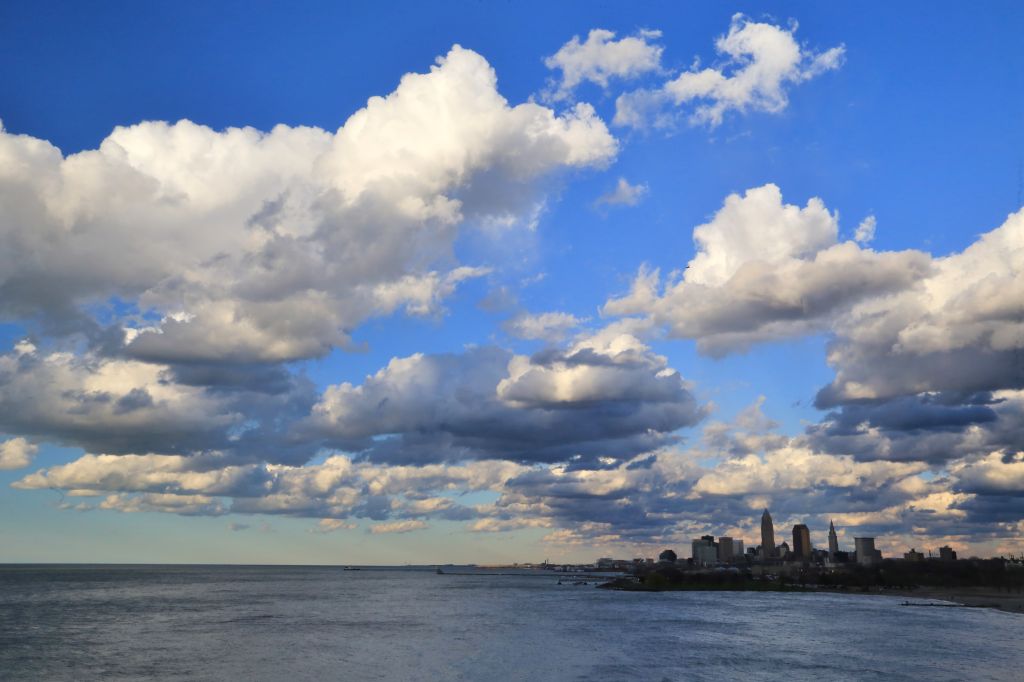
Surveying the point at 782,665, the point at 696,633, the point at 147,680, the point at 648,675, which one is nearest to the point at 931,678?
the point at 782,665

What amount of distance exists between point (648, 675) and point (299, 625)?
265 ft

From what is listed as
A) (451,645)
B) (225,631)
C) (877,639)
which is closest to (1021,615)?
(877,639)

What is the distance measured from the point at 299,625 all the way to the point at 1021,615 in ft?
540

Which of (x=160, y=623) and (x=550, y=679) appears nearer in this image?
(x=550, y=679)

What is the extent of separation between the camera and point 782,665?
9894cm

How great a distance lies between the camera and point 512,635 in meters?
131

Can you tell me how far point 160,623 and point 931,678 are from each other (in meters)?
125

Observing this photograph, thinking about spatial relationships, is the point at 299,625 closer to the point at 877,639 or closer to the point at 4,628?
the point at 4,628

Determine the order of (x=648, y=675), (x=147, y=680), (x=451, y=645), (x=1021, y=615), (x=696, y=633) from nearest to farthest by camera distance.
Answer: (x=147, y=680) → (x=648, y=675) → (x=451, y=645) → (x=696, y=633) → (x=1021, y=615)

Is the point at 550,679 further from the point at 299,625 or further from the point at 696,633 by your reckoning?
the point at 299,625

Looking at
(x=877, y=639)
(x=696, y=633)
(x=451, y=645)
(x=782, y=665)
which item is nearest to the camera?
(x=782, y=665)

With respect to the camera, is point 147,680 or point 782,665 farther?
point 782,665

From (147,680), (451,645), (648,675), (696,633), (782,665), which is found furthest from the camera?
(696,633)

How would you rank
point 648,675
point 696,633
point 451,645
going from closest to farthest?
1. point 648,675
2. point 451,645
3. point 696,633
